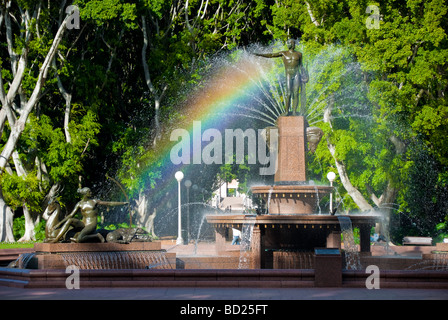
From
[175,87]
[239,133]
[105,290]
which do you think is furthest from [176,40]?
[105,290]

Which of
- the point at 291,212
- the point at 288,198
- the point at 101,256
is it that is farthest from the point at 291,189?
the point at 101,256

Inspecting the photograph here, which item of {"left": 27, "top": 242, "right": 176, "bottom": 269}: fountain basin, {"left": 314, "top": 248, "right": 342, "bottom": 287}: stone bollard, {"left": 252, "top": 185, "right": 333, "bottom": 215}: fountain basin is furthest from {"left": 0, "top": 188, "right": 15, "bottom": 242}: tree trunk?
{"left": 314, "top": 248, "right": 342, "bottom": 287}: stone bollard

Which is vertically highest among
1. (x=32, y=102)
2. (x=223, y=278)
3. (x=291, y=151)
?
(x=32, y=102)

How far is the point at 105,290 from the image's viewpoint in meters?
15.0

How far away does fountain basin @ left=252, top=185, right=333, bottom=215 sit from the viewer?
814 inches

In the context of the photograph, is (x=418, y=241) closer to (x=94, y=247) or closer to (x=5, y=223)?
(x=94, y=247)

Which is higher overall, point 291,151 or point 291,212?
point 291,151

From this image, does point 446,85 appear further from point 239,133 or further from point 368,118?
point 239,133

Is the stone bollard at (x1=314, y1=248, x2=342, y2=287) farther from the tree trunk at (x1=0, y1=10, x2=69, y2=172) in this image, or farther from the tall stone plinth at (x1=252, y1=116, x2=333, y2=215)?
the tree trunk at (x1=0, y1=10, x2=69, y2=172)

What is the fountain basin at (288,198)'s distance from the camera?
20.7 metres

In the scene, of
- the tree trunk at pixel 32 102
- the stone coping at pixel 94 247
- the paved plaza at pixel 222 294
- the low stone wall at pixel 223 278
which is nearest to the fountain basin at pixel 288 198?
the stone coping at pixel 94 247

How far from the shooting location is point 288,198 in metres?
20.9

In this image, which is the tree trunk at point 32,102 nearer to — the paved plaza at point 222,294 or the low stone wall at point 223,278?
the low stone wall at point 223,278

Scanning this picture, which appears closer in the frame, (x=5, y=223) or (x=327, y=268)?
(x=327, y=268)
